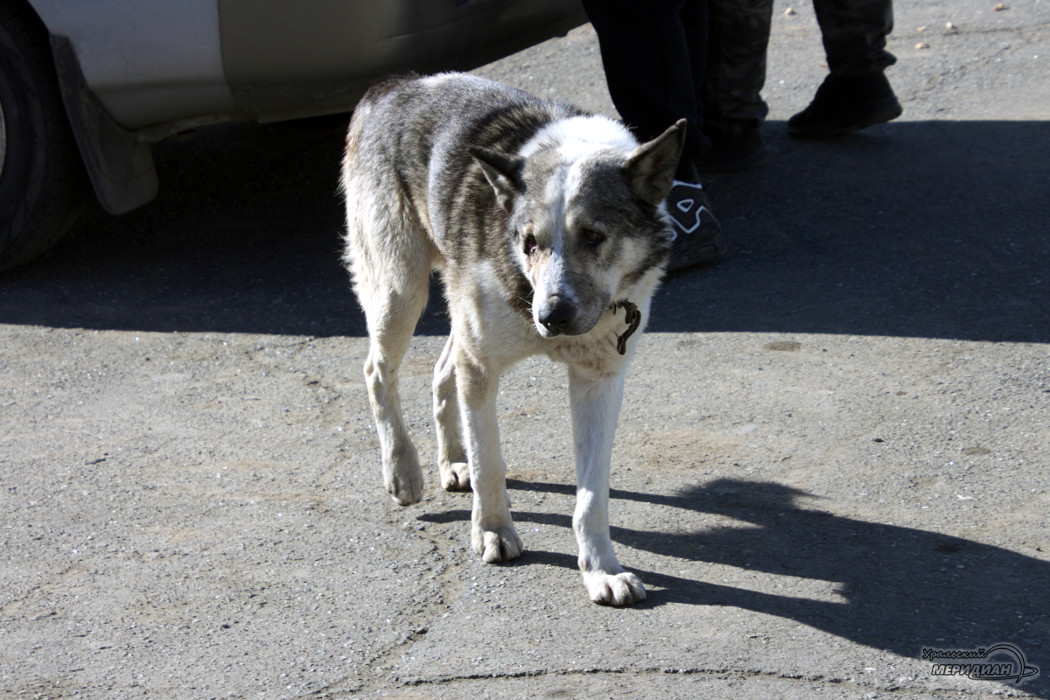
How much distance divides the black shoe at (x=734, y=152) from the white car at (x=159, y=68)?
4.84 feet

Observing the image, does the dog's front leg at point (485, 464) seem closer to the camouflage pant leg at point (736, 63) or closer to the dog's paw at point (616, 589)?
the dog's paw at point (616, 589)

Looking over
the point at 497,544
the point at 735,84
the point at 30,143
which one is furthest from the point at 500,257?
the point at 735,84

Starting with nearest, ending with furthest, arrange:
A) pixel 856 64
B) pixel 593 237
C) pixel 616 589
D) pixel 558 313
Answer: pixel 558 313, pixel 593 237, pixel 616 589, pixel 856 64

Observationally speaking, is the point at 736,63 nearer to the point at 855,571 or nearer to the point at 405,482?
the point at 405,482

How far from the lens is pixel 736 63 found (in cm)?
637

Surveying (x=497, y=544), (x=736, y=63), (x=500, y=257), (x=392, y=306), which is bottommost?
(x=497, y=544)

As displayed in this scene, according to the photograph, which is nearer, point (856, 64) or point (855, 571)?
point (855, 571)

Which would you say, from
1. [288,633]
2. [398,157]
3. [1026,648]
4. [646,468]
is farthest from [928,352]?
[288,633]

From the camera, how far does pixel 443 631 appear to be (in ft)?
10.1

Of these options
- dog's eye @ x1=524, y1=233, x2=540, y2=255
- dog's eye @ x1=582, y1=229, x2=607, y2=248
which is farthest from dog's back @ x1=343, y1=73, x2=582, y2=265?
dog's eye @ x1=582, y1=229, x2=607, y2=248

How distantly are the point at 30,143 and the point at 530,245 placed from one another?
3.43 meters

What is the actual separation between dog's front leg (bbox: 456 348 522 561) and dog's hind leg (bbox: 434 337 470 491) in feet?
1.65

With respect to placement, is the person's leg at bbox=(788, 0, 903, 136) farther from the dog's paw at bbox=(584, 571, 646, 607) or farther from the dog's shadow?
the dog's paw at bbox=(584, 571, 646, 607)

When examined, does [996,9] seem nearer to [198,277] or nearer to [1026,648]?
[198,277]
